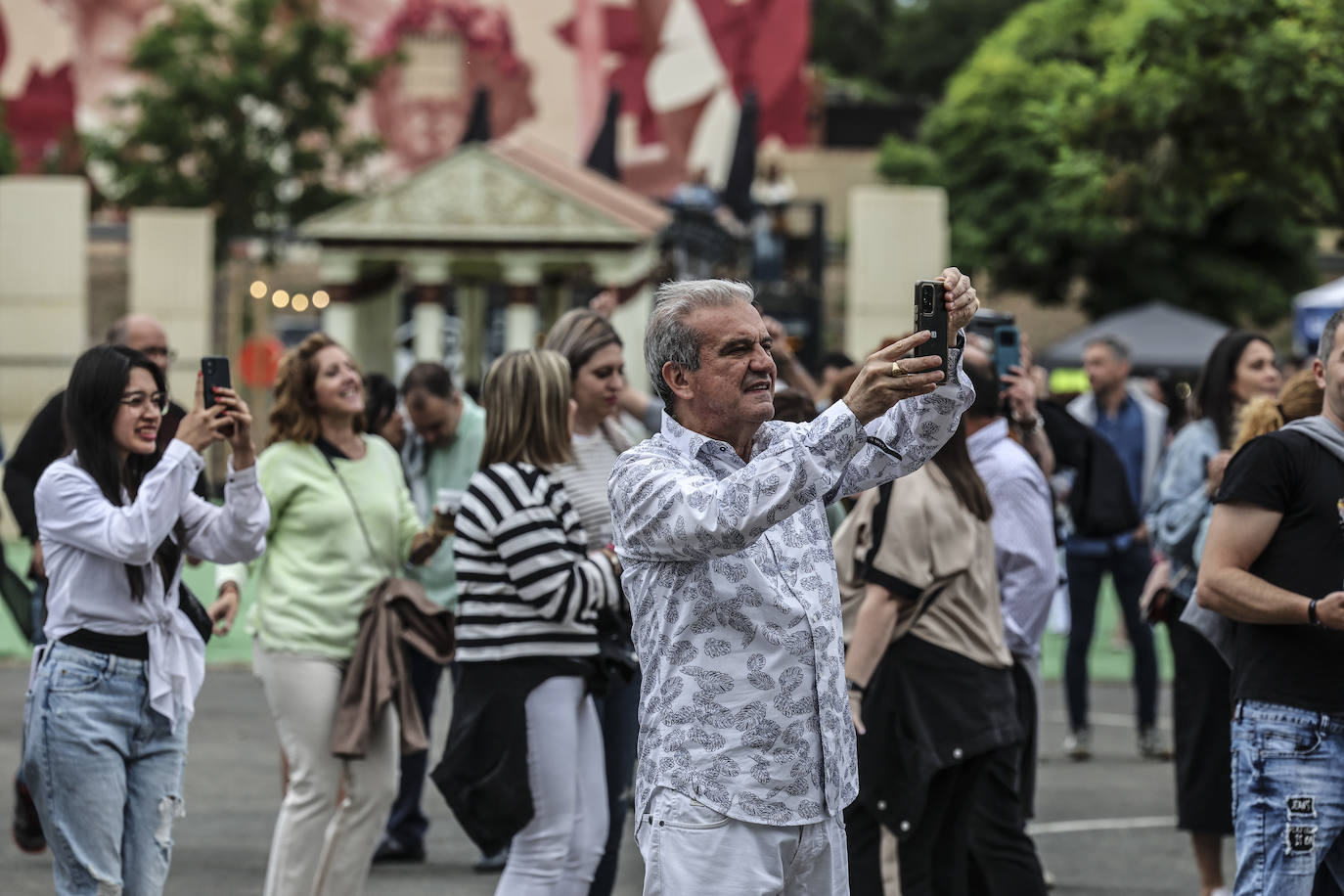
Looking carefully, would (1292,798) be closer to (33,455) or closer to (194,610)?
(194,610)

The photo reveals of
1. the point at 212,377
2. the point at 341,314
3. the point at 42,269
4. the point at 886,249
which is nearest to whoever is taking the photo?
the point at 212,377

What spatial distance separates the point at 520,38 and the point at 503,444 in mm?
63877

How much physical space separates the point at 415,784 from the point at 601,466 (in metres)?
2.24

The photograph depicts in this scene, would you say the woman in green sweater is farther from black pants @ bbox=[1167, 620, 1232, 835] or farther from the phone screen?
black pants @ bbox=[1167, 620, 1232, 835]

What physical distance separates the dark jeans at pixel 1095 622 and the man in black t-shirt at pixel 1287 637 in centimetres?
597

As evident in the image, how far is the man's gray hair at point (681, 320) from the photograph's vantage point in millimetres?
3943

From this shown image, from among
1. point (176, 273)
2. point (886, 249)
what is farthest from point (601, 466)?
point (176, 273)

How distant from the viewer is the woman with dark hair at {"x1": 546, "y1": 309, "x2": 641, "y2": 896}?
6.44 m

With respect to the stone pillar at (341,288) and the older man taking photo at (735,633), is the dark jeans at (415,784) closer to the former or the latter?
the older man taking photo at (735,633)

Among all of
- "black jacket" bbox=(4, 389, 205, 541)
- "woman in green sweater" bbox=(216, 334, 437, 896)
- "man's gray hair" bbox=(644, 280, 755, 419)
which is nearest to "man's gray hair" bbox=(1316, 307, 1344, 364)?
"man's gray hair" bbox=(644, 280, 755, 419)

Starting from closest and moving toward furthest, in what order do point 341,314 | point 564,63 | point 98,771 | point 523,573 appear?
1. point 98,771
2. point 523,573
3. point 341,314
4. point 564,63

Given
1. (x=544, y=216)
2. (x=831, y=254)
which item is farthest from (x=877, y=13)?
(x=544, y=216)

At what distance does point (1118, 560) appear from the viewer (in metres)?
11.5

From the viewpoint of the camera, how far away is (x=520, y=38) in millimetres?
68250
